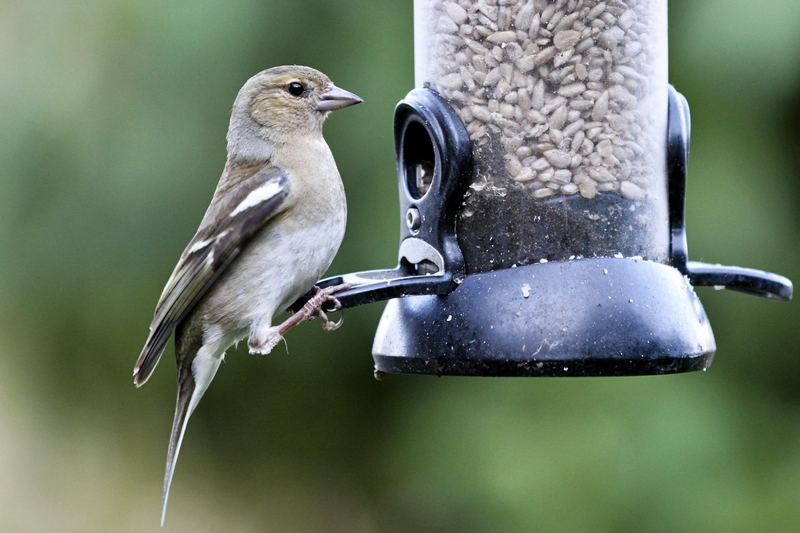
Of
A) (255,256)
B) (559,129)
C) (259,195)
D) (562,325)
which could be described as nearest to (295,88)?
(259,195)

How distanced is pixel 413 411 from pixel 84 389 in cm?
211

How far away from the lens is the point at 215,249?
13.6 feet

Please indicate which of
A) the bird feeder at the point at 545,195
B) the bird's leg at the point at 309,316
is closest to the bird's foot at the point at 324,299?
the bird's leg at the point at 309,316

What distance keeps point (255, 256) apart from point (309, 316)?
1.35 feet

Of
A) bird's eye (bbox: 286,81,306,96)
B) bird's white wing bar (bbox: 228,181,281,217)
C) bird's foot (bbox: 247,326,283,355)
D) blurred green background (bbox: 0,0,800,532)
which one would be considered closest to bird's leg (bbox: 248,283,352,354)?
bird's foot (bbox: 247,326,283,355)

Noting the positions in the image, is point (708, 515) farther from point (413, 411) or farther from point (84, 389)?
point (84, 389)

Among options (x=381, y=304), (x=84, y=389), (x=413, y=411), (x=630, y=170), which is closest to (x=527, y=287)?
(x=630, y=170)

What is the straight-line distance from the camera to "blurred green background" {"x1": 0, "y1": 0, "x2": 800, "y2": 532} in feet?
Answer: 16.1

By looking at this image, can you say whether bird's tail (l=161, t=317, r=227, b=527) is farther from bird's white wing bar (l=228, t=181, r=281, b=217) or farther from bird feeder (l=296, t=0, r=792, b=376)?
bird feeder (l=296, t=0, r=792, b=376)

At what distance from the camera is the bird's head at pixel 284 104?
15.0 feet

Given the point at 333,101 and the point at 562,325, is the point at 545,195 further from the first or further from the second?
the point at 333,101

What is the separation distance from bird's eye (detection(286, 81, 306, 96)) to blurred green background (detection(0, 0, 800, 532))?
0.80 metres

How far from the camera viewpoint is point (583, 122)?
3605 millimetres

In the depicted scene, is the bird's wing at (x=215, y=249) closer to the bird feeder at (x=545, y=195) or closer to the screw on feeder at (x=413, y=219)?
the screw on feeder at (x=413, y=219)
